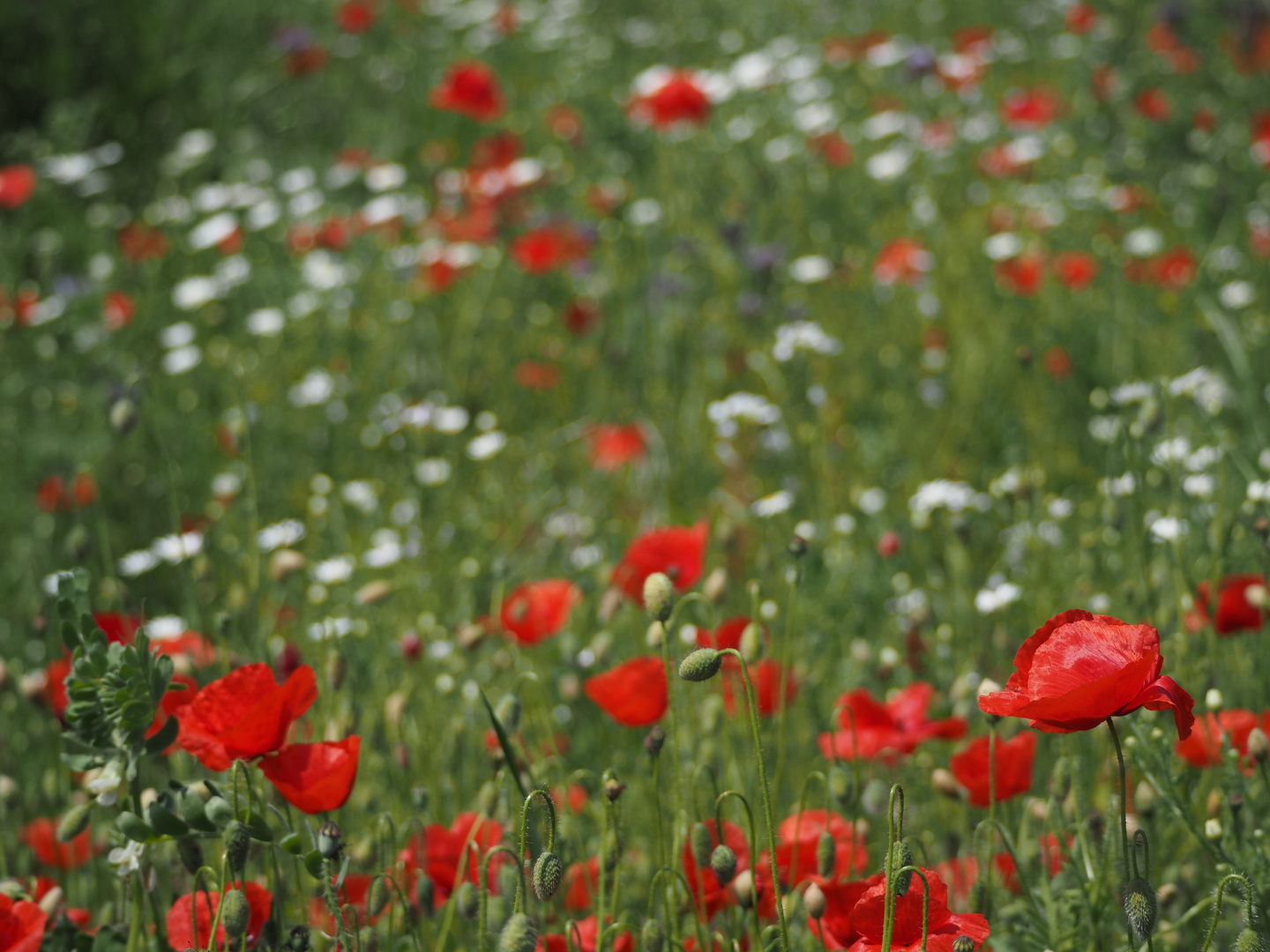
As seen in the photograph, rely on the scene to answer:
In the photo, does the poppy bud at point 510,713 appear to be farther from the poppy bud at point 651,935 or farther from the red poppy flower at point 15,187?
the red poppy flower at point 15,187

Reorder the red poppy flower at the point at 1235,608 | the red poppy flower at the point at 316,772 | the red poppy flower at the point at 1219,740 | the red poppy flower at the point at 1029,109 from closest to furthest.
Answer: the red poppy flower at the point at 316,772, the red poppy flower at the point at 1219,740, the red poppy flower at the point at 1235,608, the red poppy flower at the point at 1029,109

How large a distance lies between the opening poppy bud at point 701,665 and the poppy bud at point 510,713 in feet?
1.07

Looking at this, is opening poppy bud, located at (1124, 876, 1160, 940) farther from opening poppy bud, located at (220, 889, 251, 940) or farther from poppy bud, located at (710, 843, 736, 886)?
opening poppy bud, located at (220, 889, 251, 940)

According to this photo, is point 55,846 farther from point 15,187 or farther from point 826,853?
point 15,187

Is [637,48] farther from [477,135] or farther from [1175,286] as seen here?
[1175,286]

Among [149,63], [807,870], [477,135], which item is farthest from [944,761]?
[149,63]

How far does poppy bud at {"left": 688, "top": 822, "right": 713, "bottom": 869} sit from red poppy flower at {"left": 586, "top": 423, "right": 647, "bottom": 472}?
1623 mm

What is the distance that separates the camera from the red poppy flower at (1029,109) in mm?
3918

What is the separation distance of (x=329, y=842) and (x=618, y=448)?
1784 mm

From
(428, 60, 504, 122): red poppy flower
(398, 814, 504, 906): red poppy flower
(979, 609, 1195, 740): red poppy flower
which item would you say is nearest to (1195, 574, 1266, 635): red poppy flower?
(979, 609, 1195, 740): red poppy flower

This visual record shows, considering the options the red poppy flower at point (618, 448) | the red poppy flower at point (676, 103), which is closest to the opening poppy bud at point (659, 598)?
the red poppy flower at point (618, 448)

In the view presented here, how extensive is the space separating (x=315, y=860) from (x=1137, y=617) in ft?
3.88

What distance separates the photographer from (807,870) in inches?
51.3

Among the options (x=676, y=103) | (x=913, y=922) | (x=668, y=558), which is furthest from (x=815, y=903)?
(x=676, y=103)
